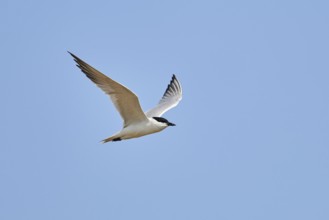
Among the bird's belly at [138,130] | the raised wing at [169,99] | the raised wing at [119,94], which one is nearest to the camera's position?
the raised wing at [119,94]

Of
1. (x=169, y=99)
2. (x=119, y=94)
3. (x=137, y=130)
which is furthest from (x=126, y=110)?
(x=169, y=99)

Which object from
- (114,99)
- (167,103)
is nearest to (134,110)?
(114,99)

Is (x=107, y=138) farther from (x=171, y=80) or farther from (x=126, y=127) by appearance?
(x=171, y=80)

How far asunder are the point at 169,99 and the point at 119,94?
4.59m

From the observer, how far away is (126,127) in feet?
53.4

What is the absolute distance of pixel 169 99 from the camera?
19.8 m

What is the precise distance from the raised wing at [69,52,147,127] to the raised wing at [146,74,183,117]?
2399mm

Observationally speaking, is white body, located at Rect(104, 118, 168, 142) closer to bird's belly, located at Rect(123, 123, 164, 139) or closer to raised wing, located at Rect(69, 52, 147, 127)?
bird's belly, located at Rect(123, 123, 164, 139)

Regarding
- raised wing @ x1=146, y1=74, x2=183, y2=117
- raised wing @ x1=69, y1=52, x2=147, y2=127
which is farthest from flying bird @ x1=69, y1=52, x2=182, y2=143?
raised wing @ x1=146, y1=74, x2=183, y2=117

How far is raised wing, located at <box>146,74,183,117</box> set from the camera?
1875cm

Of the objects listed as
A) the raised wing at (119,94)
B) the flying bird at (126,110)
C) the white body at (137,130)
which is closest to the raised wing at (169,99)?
the flying bird at (126,110)

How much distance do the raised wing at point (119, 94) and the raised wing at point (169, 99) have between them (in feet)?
7.87

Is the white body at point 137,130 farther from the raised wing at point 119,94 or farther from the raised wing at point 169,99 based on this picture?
the raised wing at point 169,99

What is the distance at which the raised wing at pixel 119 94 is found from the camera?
48.9ft
